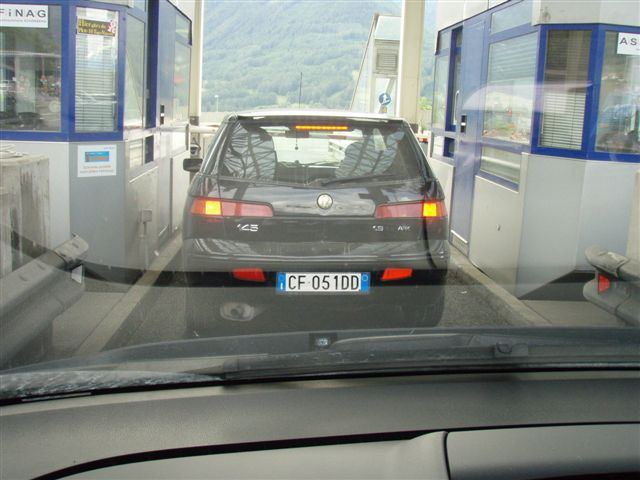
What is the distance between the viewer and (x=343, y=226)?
15.5 feet

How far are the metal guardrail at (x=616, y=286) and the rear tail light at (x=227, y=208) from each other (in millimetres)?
2298

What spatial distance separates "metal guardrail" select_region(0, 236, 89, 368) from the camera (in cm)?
371

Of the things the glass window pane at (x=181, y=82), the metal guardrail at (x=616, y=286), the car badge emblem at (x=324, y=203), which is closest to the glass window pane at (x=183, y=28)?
the glass window pane at (x=181, y=82)

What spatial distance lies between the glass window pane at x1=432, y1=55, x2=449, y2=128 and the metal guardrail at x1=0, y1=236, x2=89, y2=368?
6.63 metres

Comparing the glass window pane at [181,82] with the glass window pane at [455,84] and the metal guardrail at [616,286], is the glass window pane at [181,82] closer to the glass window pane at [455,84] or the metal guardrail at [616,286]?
the glass window pane at [455,84]

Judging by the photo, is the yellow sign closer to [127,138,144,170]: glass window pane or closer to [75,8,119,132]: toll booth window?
[75,8,119,132]: toll booth window

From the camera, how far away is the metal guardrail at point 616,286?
4738 mm

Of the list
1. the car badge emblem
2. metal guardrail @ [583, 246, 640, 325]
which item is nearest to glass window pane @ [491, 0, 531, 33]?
metal guardrail @ [583, 246, 640, 325]

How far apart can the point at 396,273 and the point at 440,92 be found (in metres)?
6.43

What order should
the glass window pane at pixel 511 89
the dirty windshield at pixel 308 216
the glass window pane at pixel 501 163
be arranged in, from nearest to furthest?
the dirty windshield at pixel 308 216 → the glass window pane at pixel 511 89 → the glass window pane at pixel 501 163

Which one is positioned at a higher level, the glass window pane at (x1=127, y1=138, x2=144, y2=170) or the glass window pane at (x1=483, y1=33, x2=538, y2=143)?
the glass window pane at (x1=483, y1=33, x2=538, y2=143)

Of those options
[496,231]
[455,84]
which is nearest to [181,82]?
[455,84]

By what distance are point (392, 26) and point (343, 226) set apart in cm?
1635

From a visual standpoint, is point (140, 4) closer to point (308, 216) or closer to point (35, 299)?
point (308, 216)
